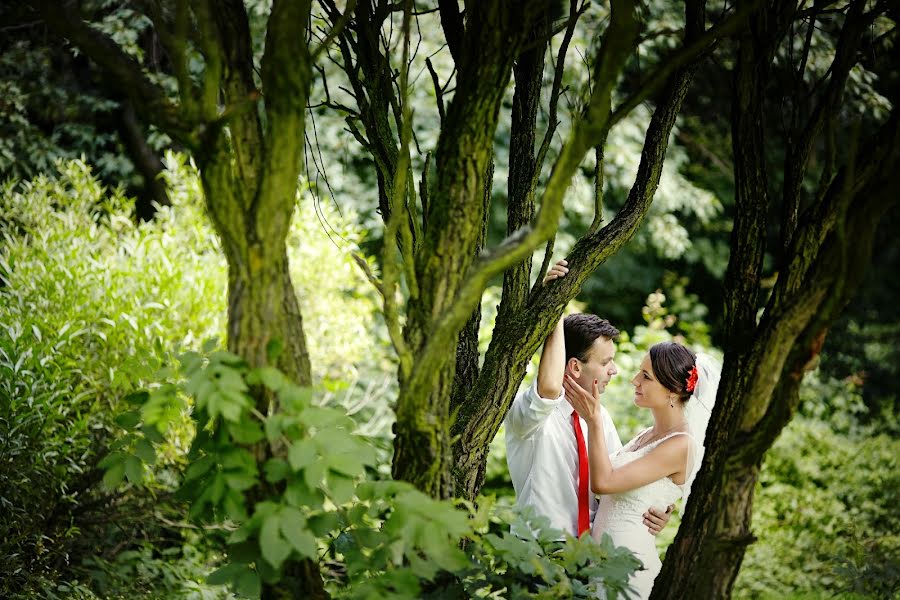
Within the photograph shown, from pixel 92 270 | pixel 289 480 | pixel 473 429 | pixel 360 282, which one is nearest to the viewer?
pixel 289 480

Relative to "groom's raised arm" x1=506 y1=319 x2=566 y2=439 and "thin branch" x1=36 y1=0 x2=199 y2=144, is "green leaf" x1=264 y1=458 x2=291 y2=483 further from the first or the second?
"groom's raised arm" x1=506 y1=319 x2=566 y2=439

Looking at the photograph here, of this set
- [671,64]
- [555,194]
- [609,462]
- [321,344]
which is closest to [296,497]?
[555,194]

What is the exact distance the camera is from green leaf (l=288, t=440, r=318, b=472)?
1.59 meters

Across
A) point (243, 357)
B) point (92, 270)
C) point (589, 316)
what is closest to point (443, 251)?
point (243, 357)

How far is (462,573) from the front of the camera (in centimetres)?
193

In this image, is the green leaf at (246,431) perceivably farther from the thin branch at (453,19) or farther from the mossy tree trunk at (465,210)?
the thin branch at (453,19)

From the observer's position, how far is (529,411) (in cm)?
264

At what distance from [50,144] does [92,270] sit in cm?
350

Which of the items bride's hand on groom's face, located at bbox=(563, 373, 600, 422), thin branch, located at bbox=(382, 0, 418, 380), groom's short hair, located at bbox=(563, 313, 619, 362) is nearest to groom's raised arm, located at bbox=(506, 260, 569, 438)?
bride's hand on groom's face, located at bbox=(563, 373, 600, 422)

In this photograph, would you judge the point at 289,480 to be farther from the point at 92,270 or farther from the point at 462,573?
the point at 92,270

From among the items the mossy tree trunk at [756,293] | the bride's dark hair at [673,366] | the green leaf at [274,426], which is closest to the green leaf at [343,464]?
the green leaf at [274,426]

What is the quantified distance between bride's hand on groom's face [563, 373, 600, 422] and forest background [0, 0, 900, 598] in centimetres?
42

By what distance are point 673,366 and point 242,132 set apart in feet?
6.57

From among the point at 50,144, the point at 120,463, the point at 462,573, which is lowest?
the point at 462,573
